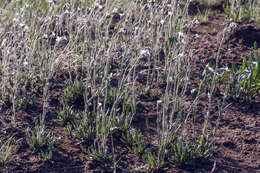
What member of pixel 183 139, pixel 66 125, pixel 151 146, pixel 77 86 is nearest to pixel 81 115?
pixel 66 125

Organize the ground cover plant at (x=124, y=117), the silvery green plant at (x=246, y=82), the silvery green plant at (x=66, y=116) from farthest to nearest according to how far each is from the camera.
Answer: the silvery green plant at (x=246, y=82) → the silvery green plant at (x=66, y=116) → the ground cover plant at (x=124, y=117)

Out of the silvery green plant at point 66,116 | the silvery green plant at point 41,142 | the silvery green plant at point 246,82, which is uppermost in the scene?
the silvery green plant at point 246,82

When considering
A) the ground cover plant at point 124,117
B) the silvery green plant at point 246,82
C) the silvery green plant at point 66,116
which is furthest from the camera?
the silvery green plant at point 246,82

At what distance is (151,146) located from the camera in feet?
11.1

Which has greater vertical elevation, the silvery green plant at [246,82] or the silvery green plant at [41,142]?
the silvery green plant at [246,82]

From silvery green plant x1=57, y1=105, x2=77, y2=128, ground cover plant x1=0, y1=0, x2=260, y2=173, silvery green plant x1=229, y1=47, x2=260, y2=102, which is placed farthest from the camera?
silvery green plant x1=229, y1=47, x2=260, y2=102

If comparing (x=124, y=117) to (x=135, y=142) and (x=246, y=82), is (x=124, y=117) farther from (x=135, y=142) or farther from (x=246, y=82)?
(x=246, y=82)

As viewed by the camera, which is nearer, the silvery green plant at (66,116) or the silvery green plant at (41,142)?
the silvery green plant at (41,142)

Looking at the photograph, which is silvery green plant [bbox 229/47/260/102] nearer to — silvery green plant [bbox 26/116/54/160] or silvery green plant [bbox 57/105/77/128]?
silvery green plant [bbox 57/105/77/128]

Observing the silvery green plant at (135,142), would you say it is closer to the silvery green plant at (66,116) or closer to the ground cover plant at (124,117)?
the ground cover plant at (124,117)

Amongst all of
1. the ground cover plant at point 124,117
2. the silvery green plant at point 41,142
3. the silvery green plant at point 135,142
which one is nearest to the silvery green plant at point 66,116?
the ground cover plant at point 124,117

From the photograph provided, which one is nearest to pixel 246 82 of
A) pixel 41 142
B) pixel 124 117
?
pixel 124 117

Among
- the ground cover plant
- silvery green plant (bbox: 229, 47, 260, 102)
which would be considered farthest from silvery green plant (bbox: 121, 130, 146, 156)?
silvery green plant (bbox: 229, 47, 260, 102)

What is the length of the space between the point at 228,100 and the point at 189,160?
115 centimetres
